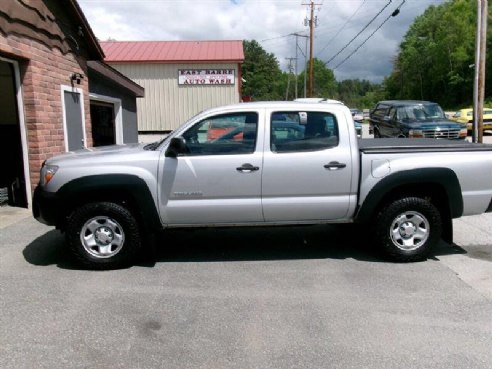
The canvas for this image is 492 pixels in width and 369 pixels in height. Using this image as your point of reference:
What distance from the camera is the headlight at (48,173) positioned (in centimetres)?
516

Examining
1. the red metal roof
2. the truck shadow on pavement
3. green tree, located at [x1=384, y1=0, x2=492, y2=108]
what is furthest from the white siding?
green tree, located at [x1=384, y1=0, x2=492, y2=108]

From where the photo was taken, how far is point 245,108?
5.34 m

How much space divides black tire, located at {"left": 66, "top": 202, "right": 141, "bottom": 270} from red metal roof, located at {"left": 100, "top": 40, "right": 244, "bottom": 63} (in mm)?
19950

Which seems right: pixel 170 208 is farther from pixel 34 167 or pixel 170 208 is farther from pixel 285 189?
pixel 34 167

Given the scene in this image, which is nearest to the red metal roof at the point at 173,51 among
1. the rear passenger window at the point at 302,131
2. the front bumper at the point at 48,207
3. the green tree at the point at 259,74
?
the rear passenger window at the point at 302,131

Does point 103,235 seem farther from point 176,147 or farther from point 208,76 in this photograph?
point 208,76

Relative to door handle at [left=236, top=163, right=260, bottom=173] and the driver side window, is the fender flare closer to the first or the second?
door handle at [left=236, top=163, right=260, bottom=173]

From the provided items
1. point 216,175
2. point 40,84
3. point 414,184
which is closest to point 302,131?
point 216,175

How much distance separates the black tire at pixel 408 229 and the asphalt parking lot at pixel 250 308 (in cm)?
19

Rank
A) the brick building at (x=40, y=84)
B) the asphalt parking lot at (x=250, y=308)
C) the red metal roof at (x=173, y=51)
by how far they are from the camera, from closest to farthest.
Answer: the asphalt parking lot at (x=250, y=308) → the brick building at (x=40, y=84) → the red metal roof at (x=173, y=51)

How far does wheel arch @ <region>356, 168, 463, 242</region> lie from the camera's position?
5.25m

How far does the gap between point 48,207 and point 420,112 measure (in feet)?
49.5

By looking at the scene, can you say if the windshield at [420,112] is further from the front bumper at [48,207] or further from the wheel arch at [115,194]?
the front bumper at [48,207]

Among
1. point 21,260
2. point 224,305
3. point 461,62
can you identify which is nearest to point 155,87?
point 21,260
